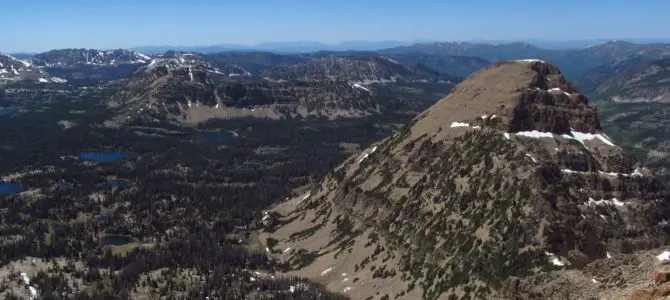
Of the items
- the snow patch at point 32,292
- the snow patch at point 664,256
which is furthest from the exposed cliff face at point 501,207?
the snow patch at point 32,292

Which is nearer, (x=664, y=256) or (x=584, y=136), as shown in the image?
(x=664, y=256)

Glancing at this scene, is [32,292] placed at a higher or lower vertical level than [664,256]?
lower

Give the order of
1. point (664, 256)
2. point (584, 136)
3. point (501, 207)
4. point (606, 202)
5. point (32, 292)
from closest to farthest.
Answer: point (664, 256) → point (501, 207) → point (606, 202) → point (32, 292) → point (584, 136)

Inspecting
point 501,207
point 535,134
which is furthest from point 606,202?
point 535,134

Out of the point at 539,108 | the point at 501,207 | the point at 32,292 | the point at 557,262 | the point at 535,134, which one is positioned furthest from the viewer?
the point at 539,108

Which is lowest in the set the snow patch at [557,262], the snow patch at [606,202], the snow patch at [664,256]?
the snow patch at [557,262]

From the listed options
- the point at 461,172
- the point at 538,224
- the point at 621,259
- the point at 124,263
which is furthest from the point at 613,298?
the point at 124,263

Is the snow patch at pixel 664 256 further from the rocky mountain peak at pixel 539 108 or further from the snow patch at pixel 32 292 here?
the snow patch at pixel 32 292

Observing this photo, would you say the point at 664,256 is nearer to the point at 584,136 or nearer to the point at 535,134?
the point at 535,134

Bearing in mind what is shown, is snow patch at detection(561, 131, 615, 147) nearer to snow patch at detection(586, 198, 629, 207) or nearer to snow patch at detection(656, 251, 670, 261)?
snow patch at detection(586, 198, 629, 207)
